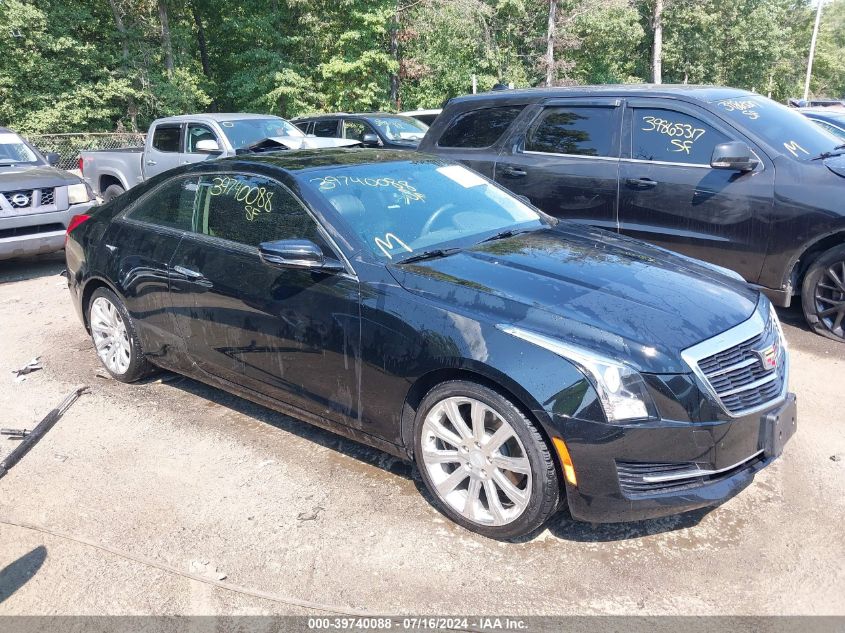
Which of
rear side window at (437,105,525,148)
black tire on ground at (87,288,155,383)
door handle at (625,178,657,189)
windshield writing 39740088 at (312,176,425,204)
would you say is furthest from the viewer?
rear side window at (437,105,525,148)

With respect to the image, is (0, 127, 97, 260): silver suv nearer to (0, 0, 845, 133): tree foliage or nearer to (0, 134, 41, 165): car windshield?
(0, 134, 41, 165): car windshield

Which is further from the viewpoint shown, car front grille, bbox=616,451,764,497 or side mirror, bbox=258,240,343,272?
side mirror, bbox=258,240,343,272

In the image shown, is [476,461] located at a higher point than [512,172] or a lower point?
lower

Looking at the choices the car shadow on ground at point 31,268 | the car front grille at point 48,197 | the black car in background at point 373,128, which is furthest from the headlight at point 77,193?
the black car in background at point 373,128

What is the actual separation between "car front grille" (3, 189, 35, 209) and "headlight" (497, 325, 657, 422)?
24.6 feet

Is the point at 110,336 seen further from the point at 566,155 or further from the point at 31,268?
the point at 31,268

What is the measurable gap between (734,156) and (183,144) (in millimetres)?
8143

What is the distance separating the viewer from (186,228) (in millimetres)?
4273

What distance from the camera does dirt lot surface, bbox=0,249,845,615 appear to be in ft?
9.05

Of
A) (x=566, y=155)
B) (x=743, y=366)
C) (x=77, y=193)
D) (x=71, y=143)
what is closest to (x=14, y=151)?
(x=77, y=193)

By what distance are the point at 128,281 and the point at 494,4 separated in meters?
29.2

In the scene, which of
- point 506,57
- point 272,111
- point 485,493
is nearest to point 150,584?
point 485,493

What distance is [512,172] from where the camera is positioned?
6.41 metres

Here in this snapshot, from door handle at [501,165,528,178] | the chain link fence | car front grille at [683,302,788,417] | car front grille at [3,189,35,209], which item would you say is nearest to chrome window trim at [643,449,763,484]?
car front grille at [683,302,788,417]
